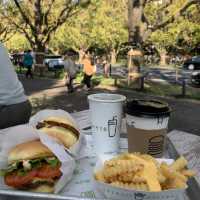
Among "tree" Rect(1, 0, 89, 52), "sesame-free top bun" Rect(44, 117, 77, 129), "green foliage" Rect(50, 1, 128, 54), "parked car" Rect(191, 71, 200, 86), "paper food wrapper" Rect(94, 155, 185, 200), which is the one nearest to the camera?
"paper food wrapper" Rect(94, 155, 185, 200)

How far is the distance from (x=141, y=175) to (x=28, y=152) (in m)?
0.55

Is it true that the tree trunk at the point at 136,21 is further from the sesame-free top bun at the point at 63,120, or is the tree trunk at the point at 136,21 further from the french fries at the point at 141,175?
the french fries at the point at 141,175

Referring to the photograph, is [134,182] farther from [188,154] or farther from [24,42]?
[24,42]

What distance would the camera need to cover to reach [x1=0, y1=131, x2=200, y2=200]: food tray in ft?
5.52

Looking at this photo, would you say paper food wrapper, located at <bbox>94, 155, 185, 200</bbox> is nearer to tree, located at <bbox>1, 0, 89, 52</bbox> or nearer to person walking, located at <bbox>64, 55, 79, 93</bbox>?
person walking, located at <bbox>64, 55, 79, 93</bbox>

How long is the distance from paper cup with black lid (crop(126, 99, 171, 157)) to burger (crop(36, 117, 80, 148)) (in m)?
0.30

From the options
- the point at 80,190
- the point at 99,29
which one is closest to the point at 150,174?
the point at 80,190

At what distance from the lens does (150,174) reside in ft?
5.61

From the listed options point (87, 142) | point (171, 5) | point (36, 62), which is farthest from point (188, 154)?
point (36, 62)

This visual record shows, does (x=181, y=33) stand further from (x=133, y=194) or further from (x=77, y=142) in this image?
(x=133, y=194)

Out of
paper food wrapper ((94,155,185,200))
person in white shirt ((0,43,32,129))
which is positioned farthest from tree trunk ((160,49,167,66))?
paper food wrapper ((94,155,185,200))

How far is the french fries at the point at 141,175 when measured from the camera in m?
1.68

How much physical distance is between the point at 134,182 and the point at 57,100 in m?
14.4

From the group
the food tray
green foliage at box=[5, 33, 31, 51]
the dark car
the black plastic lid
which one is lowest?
the dark car
